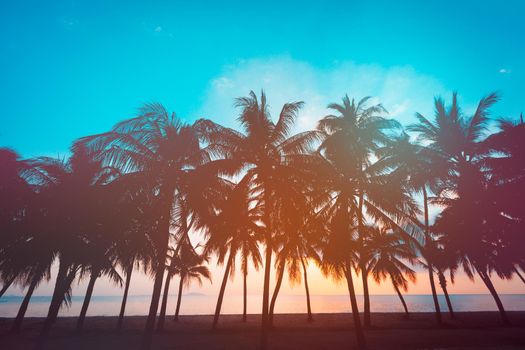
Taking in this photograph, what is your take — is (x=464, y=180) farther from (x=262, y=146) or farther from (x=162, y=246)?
(x=162, y=246)

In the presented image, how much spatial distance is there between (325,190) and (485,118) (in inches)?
456

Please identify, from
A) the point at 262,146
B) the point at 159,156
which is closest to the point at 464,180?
the point at 262,146

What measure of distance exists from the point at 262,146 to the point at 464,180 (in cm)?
1286

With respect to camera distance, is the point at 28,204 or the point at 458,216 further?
the point at 458,216

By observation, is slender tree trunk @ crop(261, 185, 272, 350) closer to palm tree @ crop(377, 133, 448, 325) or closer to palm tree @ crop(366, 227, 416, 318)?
palm tree @ crop(377, 133, 448, 325)

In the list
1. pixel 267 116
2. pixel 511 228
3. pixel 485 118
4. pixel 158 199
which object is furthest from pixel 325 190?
pixel 485 118

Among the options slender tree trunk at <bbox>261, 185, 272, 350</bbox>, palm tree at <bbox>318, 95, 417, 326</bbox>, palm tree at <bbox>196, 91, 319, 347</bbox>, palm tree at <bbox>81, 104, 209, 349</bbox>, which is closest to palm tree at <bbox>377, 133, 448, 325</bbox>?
palm tree at <bbox>318, 95, 417, 326</bbox>

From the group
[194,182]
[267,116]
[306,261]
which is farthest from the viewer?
[306,261]

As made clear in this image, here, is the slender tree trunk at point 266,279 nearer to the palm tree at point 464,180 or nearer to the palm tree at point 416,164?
the palm tree at point 416,164

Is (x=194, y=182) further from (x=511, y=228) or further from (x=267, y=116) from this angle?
(x=511, y=228)

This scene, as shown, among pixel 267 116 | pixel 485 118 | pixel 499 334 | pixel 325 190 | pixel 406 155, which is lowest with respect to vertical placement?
pixel 499 334

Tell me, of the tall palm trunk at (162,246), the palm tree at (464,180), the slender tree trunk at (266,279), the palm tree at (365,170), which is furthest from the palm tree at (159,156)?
the palm tree at (464,180)

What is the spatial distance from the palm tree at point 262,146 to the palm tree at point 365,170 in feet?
6.12

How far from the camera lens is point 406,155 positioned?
16.3 m
